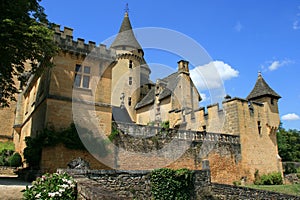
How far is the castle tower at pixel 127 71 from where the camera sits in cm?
3256

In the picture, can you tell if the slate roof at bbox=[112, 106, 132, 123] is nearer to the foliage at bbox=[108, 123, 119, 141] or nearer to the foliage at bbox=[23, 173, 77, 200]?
the foliage at bbox=[108, 123, 119, 141]

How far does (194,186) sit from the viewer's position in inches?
476

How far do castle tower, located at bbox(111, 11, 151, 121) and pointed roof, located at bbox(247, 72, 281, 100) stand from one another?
14.8 m

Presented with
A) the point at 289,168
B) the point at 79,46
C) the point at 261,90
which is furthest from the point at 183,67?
the point at 79,46

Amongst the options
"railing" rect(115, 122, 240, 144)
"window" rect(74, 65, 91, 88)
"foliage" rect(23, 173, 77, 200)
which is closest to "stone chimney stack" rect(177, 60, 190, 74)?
"railing" rect(115, 122, 240, 144)

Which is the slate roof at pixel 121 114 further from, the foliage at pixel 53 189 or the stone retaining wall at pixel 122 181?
the foliage at pixel 53 189

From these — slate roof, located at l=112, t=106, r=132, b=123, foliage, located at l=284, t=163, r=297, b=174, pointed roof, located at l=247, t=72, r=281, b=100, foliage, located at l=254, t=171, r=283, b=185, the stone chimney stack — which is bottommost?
foliage, located at l=254, t=171, r=283, b=185

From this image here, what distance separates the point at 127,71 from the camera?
32906 millimetres

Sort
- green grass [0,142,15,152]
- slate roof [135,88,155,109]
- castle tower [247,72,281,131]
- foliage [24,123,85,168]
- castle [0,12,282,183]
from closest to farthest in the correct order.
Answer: foliage [24,123,85,168]
castle [0,12,282,183]
green grass [0,142,15,152]
castle tower [247,72,281,131]
slate roof [135,88,155,109]

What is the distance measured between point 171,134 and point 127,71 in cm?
1735

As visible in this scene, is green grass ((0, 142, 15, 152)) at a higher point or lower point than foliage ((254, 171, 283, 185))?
higher

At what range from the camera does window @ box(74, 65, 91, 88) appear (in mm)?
14312

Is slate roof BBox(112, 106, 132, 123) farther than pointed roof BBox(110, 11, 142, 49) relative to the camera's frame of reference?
No

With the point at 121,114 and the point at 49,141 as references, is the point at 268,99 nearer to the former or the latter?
the point at 121,114
